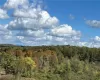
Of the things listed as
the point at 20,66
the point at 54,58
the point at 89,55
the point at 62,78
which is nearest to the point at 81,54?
the point at 89,55

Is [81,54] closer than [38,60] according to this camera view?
No

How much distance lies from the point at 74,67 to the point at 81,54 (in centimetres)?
7136

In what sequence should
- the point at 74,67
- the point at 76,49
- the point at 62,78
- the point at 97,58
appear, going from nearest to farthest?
the point at 62,78 < the point at 74,67 < the point at 97,58 < the point at 76,49

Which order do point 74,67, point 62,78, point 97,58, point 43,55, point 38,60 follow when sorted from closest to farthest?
point 62,78 < point 74,67 < point 38,60 < point 43,55 < point 97,58

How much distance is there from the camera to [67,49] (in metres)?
188

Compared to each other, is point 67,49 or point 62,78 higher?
point 67,49

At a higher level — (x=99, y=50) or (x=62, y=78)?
(x=99, y=50)

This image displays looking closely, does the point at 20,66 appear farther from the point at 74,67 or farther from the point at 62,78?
the point at 62,78

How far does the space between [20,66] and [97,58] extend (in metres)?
83.7

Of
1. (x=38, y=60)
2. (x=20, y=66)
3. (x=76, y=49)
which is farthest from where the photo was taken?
(x=76, y=49)

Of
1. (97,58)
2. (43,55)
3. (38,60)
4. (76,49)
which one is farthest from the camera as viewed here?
(76,49)

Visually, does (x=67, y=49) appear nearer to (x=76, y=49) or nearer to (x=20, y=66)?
(x=76, y=49)

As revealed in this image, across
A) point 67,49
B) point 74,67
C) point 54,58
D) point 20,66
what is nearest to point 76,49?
point 67,49

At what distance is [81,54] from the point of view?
18500 centimetres
